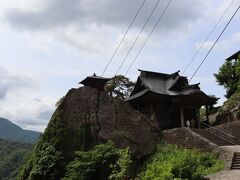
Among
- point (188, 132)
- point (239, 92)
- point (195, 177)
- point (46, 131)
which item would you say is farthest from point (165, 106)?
point (195, 177)

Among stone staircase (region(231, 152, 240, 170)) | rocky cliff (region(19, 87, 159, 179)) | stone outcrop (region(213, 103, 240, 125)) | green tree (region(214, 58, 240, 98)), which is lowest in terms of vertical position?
stone staircase (region(231, 152, 240, 170))

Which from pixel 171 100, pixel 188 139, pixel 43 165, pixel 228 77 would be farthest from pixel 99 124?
pixel 228 77

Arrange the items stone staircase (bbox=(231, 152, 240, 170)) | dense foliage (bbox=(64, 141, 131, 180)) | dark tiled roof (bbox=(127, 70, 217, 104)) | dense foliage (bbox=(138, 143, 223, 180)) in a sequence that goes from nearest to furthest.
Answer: dense foliage (bbox=(138, 143, 223, 180)), dense foliage (bbox=(64, 141, 131, 180)), stone staircase (bbox=(231, 152, 240, 170)), dark tiled roof (bbox=(127, 70, 217, 104))

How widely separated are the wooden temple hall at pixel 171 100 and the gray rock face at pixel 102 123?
10.2m

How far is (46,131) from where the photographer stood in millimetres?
20156

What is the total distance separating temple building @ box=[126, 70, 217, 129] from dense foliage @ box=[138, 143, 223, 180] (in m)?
11.3

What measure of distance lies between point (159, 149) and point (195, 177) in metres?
6.46

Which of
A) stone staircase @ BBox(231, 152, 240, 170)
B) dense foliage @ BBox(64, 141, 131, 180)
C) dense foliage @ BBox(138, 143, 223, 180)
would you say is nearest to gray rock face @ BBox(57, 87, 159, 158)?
dense foliage @ BBox(138, 143, 223, 180)

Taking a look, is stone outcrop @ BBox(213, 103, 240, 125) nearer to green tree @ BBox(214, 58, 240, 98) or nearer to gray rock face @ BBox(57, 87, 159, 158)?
green tree @ BBox(214, 58, 240, 98)

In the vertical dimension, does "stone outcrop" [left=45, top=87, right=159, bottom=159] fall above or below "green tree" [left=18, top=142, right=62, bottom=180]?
above

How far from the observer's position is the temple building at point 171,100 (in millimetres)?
32312

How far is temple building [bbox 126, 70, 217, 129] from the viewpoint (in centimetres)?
3231

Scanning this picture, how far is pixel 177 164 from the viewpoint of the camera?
48.3ft

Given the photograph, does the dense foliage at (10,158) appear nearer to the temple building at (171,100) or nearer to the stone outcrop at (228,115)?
the temple building at (171,100)
